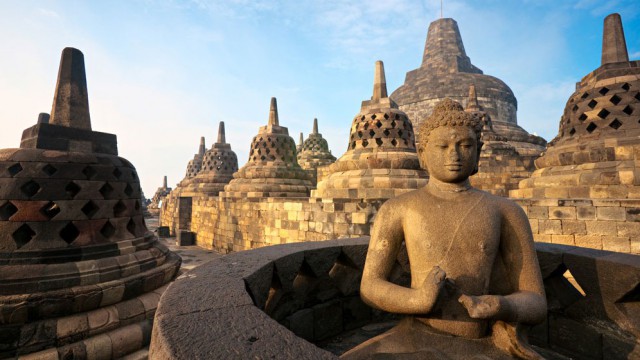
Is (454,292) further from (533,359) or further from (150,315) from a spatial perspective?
(150,315)

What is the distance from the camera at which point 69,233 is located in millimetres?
2842

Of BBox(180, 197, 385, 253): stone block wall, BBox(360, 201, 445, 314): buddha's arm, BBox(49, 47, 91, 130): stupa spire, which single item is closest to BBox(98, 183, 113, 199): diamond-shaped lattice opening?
BBox(49, 47, 91, 130): stupa spire

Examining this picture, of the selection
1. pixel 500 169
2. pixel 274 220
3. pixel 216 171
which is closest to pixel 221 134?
pixel 216 171

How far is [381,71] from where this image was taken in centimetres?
867

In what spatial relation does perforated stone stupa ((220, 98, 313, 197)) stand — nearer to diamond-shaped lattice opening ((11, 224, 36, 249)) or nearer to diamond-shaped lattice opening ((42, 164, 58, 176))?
diamond-shaped lattice opening ((42, 164, 58, 176))

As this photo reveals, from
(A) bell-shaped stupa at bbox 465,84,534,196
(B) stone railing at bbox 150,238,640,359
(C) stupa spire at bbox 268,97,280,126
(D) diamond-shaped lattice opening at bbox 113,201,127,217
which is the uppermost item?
(C) stupa spire at bbox 268,97,280,126

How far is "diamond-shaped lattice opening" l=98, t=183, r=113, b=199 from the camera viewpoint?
310 centimetres

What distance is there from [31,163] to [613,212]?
22.3 feet

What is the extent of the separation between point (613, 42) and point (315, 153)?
51.0 ft

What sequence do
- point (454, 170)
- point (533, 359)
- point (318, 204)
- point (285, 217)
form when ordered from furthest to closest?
point (285, 217), point (318, 204), point (454, 170), point (533, 359)

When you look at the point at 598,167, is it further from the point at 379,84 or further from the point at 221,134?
the point at 221,134

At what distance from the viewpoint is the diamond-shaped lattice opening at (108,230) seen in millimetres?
3049

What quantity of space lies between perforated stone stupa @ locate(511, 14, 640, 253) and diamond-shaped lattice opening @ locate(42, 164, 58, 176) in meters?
6.18

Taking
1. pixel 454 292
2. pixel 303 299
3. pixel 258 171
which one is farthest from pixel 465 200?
pixel 258 171
